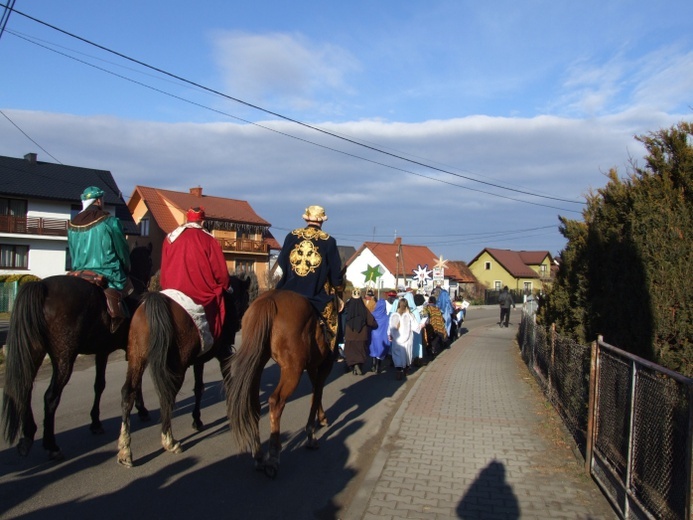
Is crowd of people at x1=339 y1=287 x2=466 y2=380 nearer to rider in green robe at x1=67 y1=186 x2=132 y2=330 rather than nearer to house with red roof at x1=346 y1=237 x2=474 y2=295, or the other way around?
rider in green robe at x1=67 y1=186 x2=132 y2=330

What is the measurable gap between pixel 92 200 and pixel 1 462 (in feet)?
8.55

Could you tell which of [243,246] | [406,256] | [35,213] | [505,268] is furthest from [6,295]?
[505,268]

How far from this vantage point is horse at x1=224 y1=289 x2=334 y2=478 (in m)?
5.32

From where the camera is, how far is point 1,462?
536cm

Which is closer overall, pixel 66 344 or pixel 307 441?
pixel 66 344

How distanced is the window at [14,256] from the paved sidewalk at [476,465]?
37.1 m

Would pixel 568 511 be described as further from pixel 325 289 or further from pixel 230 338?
pixel 230 338

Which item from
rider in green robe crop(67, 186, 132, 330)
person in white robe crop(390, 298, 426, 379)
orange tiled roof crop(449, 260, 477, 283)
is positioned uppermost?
orange tiled roof crop(449, 260, 477, 283)

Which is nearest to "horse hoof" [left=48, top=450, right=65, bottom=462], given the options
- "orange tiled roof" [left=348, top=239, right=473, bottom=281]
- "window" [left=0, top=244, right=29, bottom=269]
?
"window" [left=0, top=244, right=29, bottom=269]

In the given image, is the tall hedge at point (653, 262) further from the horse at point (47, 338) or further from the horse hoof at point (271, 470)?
the horse at point (47, 338)

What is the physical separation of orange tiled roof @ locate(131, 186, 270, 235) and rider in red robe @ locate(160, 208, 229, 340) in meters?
42.9

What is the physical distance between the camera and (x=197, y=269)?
19.5 feet

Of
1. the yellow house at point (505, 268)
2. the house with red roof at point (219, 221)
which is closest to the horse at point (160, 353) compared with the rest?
the house with red roof at point (219, 221)

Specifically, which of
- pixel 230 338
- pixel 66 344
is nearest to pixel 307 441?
pixel 230 338
